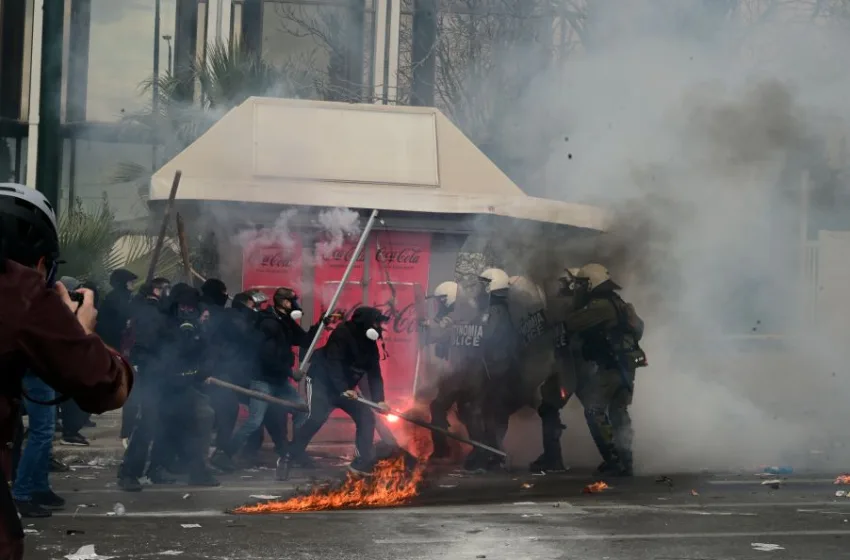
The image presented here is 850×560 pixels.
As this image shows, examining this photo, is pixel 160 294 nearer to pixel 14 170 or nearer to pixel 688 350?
pixel 688 350

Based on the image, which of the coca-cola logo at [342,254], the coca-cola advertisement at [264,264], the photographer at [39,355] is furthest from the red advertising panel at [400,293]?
the photographer at [39,355]

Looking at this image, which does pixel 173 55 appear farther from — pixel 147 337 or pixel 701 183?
pixel 147 337

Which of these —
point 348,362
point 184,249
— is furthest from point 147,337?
point 184,249

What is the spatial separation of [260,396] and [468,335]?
207 centimetres

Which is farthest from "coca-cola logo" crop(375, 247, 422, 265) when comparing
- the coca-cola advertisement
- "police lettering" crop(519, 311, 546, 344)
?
"police lettering" crop(519, 311, 546, 344)

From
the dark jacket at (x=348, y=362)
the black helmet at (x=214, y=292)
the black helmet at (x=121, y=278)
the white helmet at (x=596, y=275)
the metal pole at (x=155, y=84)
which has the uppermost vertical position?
the metal pole at (x=155, y=84)

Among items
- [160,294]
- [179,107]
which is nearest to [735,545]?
[160,294]

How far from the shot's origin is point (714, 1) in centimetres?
1227

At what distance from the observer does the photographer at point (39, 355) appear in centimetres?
268

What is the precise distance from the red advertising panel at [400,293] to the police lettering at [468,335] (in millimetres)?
1003

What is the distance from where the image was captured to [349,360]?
34.0 feet

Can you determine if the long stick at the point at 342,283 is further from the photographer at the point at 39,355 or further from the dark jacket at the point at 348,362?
the photographer at the point at 39,355

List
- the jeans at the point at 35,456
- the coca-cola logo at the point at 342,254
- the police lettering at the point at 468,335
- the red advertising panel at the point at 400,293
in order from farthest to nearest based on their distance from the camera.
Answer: the red advertising panel at the point at 400,293 → the coca-cola logo at the point at 342,254 → the police lettering at the point at 468,335 → the jeans at the point at 35,456

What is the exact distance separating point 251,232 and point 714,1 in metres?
4.76
